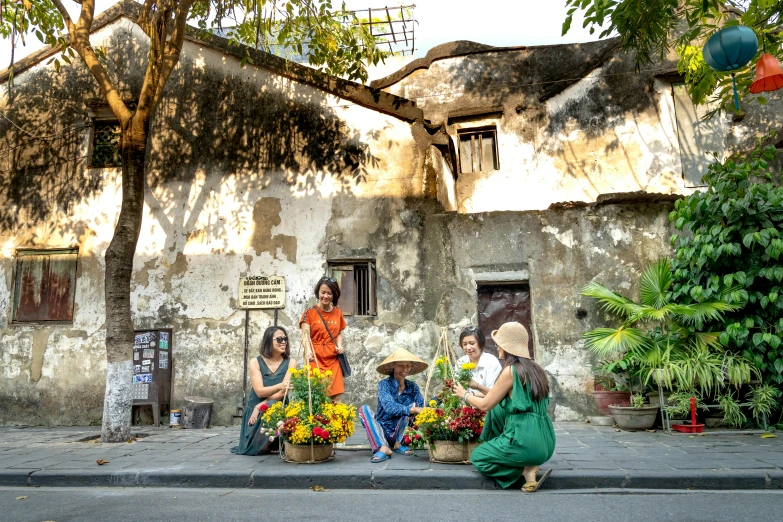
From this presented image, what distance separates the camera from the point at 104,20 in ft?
35.6

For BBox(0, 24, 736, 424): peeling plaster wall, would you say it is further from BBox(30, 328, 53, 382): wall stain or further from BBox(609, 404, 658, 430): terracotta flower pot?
BBox(609, 404, 658, 430): terracotta flower pot

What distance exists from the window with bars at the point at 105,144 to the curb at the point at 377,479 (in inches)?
254

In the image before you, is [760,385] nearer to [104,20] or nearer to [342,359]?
[342,359]

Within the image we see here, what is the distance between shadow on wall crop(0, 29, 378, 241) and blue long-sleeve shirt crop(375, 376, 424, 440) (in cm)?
442

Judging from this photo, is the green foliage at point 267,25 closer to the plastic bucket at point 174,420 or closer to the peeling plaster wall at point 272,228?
the peeling plaster wall at point 272,228

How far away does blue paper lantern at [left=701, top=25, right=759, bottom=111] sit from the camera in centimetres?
550

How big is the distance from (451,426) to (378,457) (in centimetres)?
87

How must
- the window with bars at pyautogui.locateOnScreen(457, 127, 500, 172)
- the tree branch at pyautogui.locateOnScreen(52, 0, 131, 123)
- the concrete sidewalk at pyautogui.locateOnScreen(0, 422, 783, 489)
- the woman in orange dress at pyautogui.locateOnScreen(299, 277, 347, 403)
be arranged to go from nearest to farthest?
1. the concrete sidewalk at pyautogui.locateOnScreen(0, 422, 783, 489)
2. the woman in orange dress at pyautogui.locateOnScreen(299, 277, 347, 403)
3. the tree branch at pyautogui.locateOnScreen(52, 0, 131, 123)
4. the window with bars at pyautogui.locateOnScreen(457, 127, 500, 172)

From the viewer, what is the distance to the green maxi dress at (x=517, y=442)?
492 centimetres

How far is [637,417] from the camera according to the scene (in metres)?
8.19

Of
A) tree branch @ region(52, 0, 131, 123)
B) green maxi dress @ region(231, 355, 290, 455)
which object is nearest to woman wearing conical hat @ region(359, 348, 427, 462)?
green maxi dress @ region(231, 355, 290, 455)

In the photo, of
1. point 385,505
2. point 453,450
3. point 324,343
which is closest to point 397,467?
point 453,450

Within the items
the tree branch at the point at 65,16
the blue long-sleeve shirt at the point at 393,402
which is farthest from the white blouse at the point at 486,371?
the tree branch at the point at 65,16

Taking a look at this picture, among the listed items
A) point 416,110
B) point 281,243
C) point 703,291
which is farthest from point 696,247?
point 281,243
